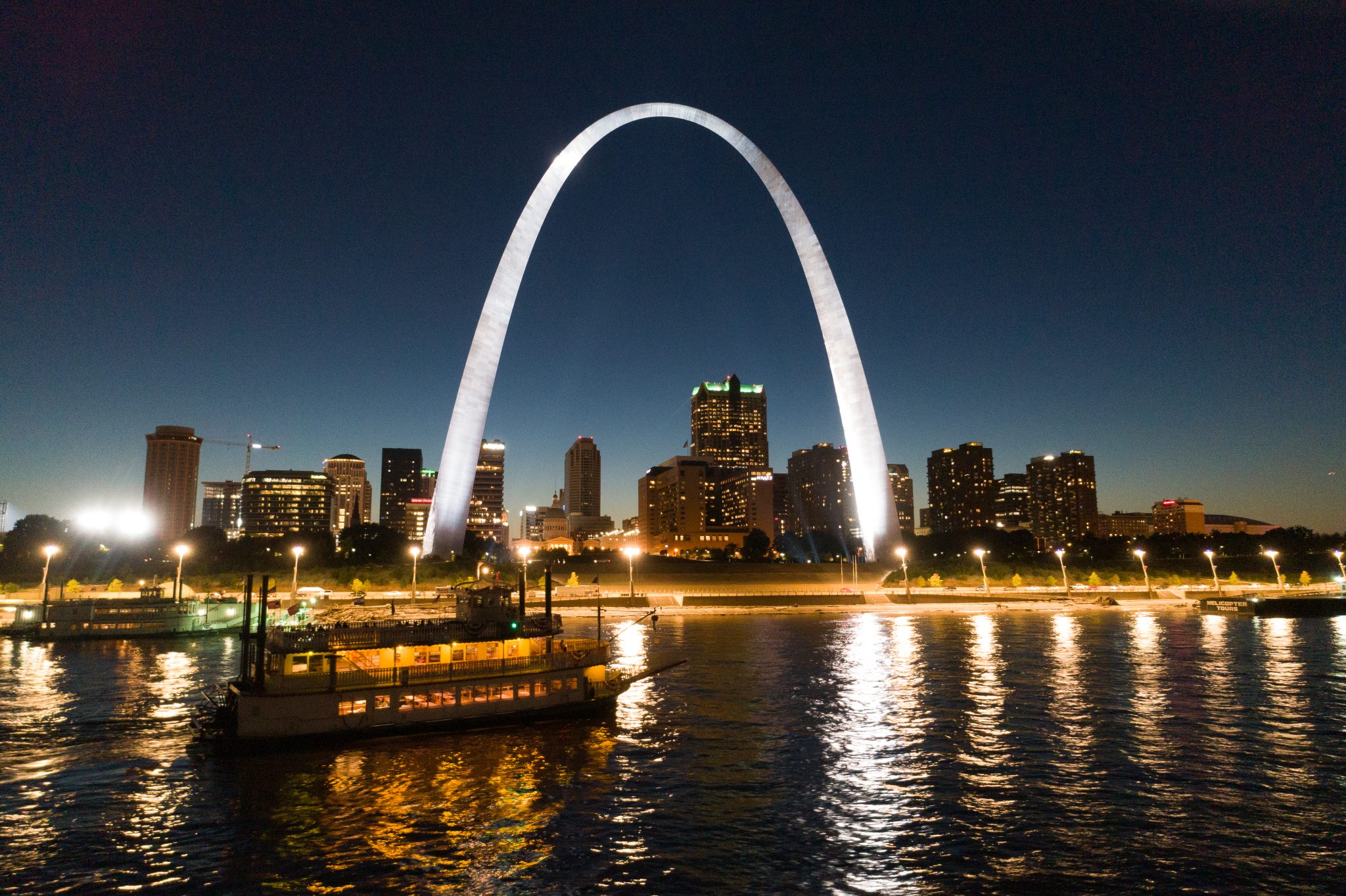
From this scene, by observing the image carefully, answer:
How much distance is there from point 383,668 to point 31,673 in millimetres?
24284

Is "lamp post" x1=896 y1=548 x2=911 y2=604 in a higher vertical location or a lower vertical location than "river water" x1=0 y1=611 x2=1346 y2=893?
higher

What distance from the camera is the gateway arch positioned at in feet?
267

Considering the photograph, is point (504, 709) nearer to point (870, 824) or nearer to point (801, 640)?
point (870, 824)

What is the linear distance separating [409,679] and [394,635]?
2.31m

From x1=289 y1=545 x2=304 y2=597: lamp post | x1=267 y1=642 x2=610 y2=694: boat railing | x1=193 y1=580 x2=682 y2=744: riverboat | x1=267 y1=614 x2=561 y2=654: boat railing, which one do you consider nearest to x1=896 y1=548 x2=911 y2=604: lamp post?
x1=193 y1=580 x2=682 y2=744: riverboat

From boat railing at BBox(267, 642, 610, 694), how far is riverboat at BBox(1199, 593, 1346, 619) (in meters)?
73.4

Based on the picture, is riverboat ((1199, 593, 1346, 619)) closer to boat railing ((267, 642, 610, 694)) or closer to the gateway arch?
the gateway arch

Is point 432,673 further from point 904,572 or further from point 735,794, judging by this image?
point 904,572

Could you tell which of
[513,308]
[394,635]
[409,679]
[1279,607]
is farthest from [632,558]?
[1279,607]

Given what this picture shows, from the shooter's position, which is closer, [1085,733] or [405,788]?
[405,788]

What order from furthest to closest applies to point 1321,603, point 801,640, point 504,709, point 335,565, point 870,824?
point 335,565, point 1321,603, point 801,640, point 504,709, point 870,824

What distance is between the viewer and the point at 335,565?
335 feet

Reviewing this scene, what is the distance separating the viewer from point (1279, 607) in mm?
79812

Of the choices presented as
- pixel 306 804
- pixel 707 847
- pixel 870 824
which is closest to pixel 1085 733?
pixel 870 824
